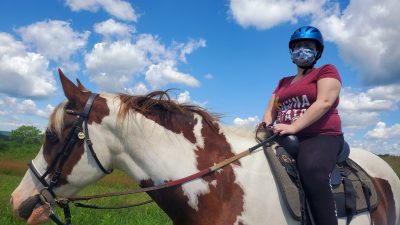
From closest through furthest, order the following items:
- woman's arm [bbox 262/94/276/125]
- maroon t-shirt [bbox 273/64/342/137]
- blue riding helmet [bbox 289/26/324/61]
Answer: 1. maroon t-shirt [bbox 273/64/342/137]
2. blue riding helmet [bbox 289/26/324/61]
3. woman's arm [bbox 262/94/276/125]

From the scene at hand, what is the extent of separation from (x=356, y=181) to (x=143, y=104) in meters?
2.22

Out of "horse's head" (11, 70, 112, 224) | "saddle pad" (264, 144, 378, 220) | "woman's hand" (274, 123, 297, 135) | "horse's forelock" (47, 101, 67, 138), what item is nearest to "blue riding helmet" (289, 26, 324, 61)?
"woman's hand" (274, 123, 297, 135)

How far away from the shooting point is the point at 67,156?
10.7 ft

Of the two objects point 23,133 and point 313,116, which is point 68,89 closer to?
point 313,116

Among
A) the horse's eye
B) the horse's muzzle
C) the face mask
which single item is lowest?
the horse's muzzle

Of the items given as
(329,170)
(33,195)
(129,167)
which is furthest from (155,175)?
(329,170)

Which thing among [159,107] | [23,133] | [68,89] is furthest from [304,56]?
[23,133]

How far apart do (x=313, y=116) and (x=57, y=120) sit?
2.27 m

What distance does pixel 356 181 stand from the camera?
3.74 meters

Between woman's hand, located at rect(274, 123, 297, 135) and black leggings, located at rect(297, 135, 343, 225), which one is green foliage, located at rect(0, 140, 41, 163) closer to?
woman's hand, located at rect(274, 123, 297, 135)

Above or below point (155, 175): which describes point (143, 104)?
above

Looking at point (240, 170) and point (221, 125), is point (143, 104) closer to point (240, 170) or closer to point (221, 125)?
point (221, 125)

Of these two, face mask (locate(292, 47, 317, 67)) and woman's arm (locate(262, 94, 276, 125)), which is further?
woman's arm (locate(262, 94, 276, 125))

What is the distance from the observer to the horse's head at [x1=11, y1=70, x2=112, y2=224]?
3275 mm
